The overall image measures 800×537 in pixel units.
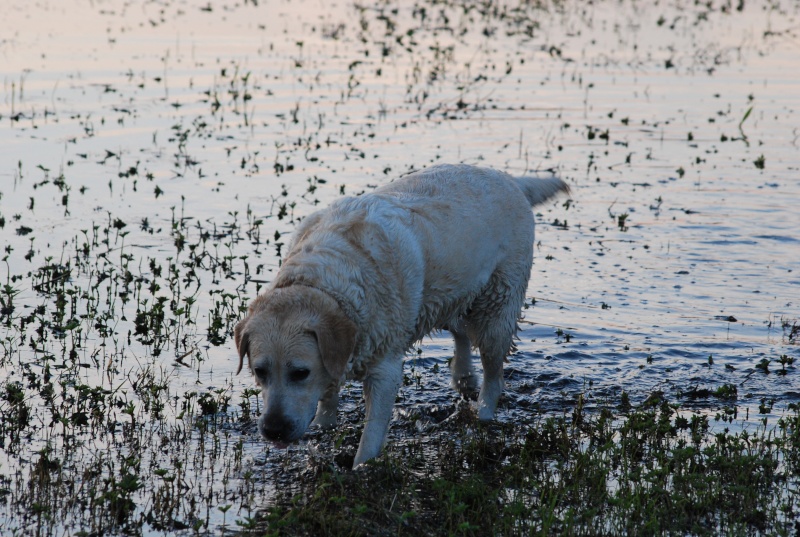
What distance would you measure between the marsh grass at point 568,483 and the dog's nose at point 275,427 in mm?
338

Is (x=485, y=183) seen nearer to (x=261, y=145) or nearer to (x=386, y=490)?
(x=386, y=490)

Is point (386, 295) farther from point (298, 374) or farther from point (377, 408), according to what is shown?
point (298, 374)

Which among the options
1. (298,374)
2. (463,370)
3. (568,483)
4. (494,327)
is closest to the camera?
(298,374)

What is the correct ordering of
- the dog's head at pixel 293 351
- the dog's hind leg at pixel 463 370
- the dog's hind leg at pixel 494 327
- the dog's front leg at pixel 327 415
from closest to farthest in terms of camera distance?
the dog's head at pixel 293 351
the dog's front leg at pixel 327 415
the dog's hind leg at pixel 494 327
the dog's hind leg at pixel 463 370

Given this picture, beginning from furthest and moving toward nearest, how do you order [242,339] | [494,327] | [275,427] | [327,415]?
[494,327] < [327,415] < [242,339] < [275,427]

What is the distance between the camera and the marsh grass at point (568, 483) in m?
5.12

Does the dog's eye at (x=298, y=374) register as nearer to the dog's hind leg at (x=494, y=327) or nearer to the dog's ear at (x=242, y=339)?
the dog's ear at (x=242, y=339)

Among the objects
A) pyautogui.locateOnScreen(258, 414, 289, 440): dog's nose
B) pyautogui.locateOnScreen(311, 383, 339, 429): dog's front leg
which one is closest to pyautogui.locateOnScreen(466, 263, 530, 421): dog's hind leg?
pyautogui.locateOnScreen(311, 383, 339, 429): dog's front leg

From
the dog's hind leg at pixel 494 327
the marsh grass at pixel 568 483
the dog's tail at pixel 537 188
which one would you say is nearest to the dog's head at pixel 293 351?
the marsh grass at pixel 568 483

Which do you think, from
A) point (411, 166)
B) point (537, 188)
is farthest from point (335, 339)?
point (411, 166)

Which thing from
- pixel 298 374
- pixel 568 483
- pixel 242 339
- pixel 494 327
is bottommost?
pixel 568 483

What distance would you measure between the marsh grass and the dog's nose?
13.3 inches

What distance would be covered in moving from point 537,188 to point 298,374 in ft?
9.92

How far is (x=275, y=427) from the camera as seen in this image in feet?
16.9
